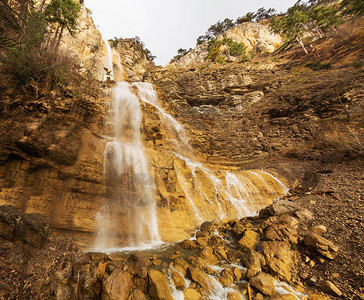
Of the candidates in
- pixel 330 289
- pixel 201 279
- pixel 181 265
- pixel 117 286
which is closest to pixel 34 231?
pixel 117 286

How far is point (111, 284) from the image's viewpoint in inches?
147

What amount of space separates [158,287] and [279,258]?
3883mm

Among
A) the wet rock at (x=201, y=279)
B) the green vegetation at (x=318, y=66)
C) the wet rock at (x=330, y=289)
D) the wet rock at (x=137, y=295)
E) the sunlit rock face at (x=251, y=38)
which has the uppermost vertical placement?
the sunlit rock face at (x=251, y=38)

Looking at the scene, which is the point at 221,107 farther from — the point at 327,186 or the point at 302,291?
the point at 302,291

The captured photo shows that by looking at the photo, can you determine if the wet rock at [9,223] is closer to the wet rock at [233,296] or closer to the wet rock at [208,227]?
the wet rock at [233,296]

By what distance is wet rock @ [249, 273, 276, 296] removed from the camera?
3.95 metres

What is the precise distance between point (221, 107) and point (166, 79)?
465 inches

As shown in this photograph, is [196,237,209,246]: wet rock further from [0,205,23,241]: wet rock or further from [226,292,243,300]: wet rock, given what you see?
[0,205,23,241]: wet rock

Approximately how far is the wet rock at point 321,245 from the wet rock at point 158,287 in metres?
4.75

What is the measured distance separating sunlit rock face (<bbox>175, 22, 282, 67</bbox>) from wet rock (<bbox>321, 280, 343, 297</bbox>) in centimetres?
4710

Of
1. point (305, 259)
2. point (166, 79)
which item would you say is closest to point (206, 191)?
point (305, 259)

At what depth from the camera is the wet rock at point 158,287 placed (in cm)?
379

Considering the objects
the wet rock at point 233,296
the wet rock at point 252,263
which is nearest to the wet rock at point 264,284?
the wet rock at point 252,263

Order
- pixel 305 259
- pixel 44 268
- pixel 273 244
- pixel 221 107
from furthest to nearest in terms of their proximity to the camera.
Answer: pixel 221 107, pixel 273 244, pixel 305 259, pixel 44 268
